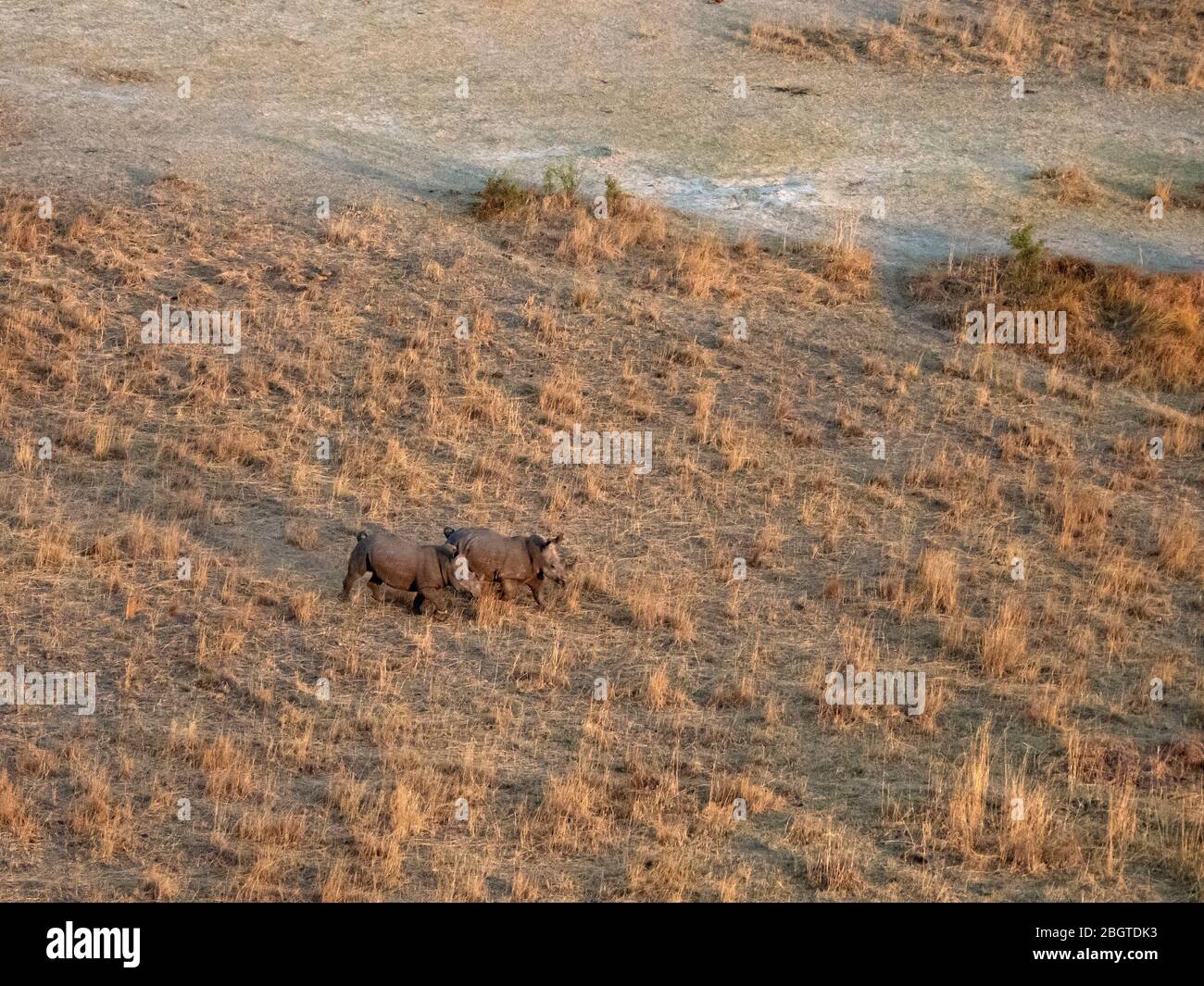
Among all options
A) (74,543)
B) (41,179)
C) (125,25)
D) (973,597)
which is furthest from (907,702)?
(125,25)

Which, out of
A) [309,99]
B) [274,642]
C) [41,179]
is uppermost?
[309,99]

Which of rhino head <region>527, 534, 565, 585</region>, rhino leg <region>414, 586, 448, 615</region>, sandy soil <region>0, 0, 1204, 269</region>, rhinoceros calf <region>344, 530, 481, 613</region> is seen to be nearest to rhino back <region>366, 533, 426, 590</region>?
rhinoceros calf <region>344, 530, 481, 613</region>

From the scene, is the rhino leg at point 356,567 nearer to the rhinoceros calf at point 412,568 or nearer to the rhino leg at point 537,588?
the rhinoceros calf at point 412,568

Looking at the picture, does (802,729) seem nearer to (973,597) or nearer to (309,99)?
(973,597)

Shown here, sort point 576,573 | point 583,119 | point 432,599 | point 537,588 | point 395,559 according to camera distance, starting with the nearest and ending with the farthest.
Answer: point 395,559 → point 432,599 → point 537,588 → point 576,573 → point 583,119

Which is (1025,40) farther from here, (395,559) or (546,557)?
(395,559)

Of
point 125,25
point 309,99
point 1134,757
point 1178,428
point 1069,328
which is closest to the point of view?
point 1134,757

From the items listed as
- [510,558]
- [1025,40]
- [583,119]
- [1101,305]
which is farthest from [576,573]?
[1025,40]
